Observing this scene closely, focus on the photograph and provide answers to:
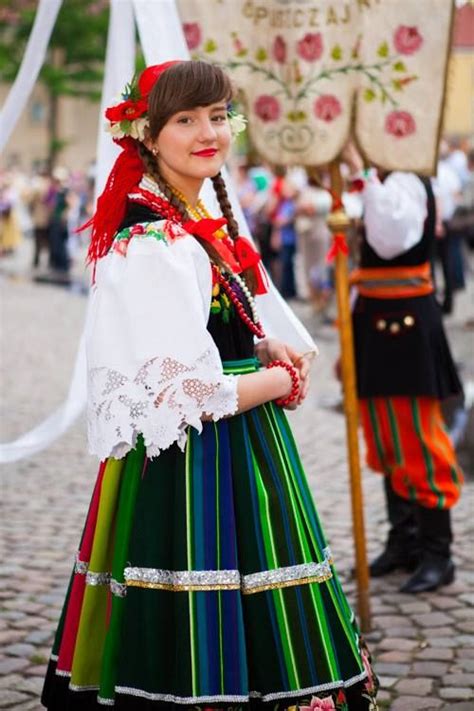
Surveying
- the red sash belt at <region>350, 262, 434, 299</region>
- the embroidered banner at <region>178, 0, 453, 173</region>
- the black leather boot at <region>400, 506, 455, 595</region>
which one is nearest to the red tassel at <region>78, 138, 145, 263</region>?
the embroidered banner at <region>178, 0, 453, 173</region>

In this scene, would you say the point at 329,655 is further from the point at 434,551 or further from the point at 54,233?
the point at 54,233

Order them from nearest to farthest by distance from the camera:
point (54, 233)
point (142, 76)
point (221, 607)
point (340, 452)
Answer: point (221, 607) → point (142, 76) → point (340, 452) → point (54, 233)

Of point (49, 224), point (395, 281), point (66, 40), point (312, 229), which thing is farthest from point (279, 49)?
point (66, 40)

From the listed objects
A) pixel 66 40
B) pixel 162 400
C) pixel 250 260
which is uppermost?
pixel 66 40

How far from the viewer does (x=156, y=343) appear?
282 centimetres

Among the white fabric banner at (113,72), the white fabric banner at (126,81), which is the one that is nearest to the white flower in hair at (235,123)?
the white fabric banner at (126,81)

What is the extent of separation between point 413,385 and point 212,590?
2.00 m

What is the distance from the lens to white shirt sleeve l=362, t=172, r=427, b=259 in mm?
4430

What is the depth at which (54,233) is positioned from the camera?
2084cm

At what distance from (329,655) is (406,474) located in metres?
1.88

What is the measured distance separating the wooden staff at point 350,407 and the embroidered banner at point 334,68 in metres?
0.28

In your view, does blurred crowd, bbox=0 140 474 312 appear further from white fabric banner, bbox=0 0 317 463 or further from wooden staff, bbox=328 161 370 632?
white fabric banner, bbox=0 0 317 463

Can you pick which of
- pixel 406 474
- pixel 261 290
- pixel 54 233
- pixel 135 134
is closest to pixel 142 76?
pixel 135 134

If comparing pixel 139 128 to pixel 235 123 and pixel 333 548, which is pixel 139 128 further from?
pixel 333 548
